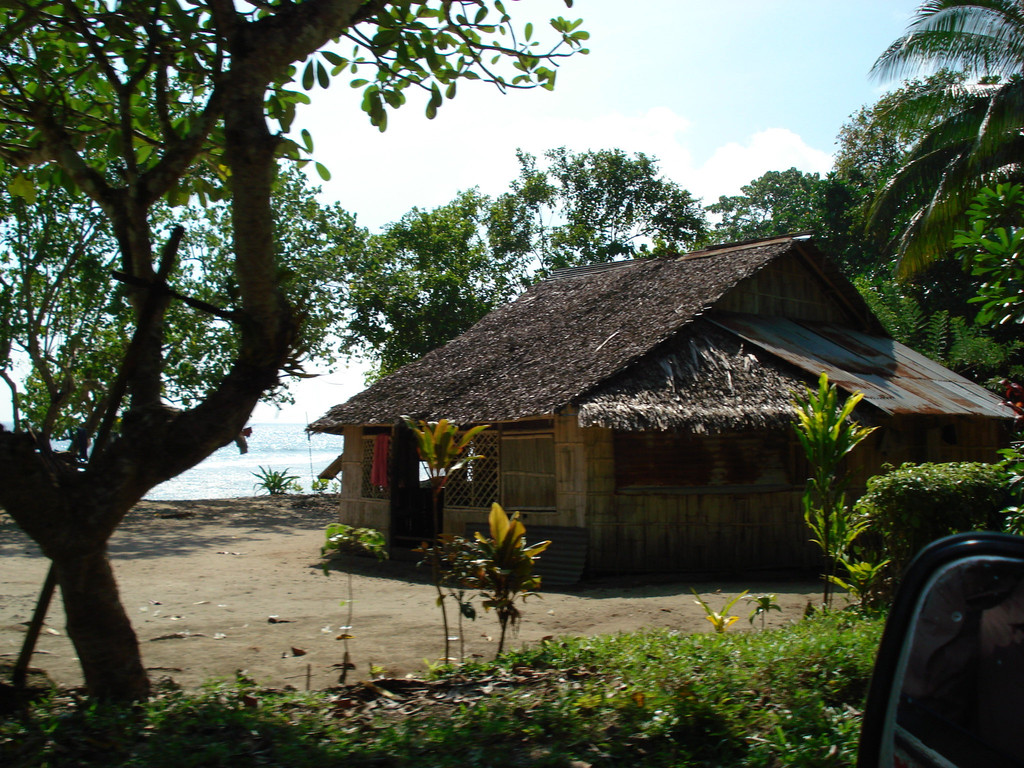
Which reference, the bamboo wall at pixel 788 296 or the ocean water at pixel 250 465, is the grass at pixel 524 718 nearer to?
the ocean water at pixel 250 465

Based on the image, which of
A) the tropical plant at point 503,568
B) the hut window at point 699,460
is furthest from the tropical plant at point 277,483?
the tropical plant at point 503,568

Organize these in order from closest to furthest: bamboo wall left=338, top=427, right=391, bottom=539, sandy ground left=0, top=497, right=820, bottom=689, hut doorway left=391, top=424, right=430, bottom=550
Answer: sandy ground left=0, top=497, right=820, bottom=689 < bamboo wall left=338, top=427, right=391, bottom=539 < hut doorway left=391, top=424, right=430, bottom=550

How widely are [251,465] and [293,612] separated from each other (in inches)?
3521

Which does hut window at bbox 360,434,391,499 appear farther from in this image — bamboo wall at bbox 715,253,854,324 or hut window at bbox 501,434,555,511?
bamboo wall at bbox 715,253,854,324

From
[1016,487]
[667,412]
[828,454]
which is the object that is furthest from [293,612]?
[1016,487]

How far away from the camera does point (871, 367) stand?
43.1ft

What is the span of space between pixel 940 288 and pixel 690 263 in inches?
407

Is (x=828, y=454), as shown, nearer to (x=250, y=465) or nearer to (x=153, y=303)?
(x=153, y=303)

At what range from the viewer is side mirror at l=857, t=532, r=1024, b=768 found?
5.35ft

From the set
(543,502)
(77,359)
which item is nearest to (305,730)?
(543,502)

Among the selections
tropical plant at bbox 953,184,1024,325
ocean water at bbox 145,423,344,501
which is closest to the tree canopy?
ocean water at bbox 145,423,344,501

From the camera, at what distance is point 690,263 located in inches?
600

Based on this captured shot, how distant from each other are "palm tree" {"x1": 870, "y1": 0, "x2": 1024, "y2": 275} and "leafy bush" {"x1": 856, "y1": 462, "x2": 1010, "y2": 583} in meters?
7.45

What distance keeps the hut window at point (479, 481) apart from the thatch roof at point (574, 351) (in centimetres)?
69
